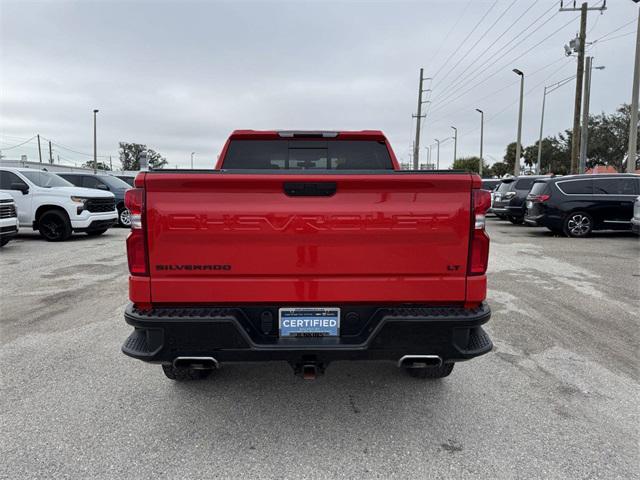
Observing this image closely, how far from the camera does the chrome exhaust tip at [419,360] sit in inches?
104

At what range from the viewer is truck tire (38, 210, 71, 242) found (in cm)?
1180

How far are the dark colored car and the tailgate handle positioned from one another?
15815mm

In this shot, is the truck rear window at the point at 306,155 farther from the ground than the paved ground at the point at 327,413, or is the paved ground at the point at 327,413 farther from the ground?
the truck rear window at the point at 306,155

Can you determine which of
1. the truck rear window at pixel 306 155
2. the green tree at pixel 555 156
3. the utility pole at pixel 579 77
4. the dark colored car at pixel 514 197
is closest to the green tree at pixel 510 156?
the green tree at pixel 555 156

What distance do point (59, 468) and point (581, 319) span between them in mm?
5423

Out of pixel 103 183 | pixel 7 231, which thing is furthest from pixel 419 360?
pixel 103 183

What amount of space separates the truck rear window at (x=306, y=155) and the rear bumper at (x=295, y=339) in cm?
203

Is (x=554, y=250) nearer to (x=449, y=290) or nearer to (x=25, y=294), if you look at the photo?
(x=449, y=290)

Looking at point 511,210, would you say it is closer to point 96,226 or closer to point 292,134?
point 96,226

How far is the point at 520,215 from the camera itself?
17.1m

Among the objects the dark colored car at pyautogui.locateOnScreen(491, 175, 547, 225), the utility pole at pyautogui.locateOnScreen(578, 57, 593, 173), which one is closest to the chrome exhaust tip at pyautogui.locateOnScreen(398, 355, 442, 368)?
the dark colored car at pyautogui.locateOnScreen(491, 175, 547, 225)

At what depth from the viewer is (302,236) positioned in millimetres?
2523

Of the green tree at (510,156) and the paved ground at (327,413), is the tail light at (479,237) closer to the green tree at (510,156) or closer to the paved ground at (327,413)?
the paved ground at (327,413)

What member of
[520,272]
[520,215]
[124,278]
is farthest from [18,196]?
[520,215]
